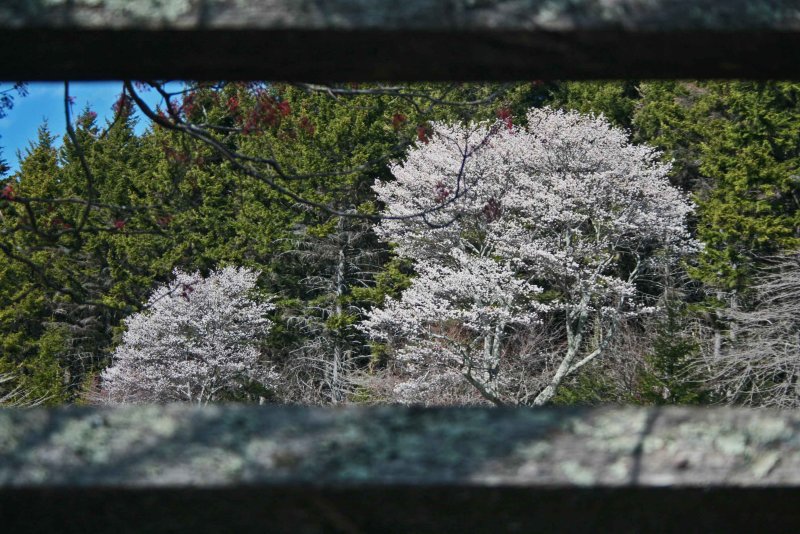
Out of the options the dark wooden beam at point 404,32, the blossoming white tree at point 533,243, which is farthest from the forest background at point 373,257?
the dark wooden beam at point 404,32

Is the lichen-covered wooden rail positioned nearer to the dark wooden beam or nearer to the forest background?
the dark wooden beam

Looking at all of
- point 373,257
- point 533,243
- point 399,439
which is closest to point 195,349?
point 373,257

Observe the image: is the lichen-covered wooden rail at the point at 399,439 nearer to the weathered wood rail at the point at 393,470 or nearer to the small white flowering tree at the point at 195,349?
the weathered wood rail at the point at 393,470

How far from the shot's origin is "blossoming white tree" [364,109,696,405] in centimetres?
1792

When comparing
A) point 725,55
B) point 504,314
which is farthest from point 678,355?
point 725,55

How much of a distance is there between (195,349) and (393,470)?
854 inches

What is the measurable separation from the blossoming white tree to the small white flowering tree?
4.91 meters

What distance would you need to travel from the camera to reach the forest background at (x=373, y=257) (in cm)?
1494

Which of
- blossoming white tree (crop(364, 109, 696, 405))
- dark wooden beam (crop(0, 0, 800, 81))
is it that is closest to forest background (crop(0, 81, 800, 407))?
blossoming white tree (crop(364, 109, 696, 405))

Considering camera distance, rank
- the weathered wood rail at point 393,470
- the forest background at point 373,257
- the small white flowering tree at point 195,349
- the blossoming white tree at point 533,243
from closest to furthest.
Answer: the weathered wood rail at point 393,470, the forest background at point 373,257, the blossoming white tree at point 533,243, the small white flowering tree at point 195,349

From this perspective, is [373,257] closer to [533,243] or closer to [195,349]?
[195,349]

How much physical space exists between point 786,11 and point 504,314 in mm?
16864

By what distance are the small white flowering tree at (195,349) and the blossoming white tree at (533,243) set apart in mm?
4908

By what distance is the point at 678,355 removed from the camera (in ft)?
43.8
